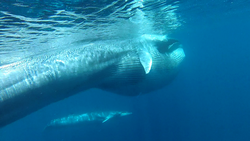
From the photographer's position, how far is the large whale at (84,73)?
3.54 m

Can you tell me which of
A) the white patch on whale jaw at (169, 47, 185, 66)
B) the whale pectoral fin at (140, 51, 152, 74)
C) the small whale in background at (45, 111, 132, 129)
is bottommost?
the small whale in background at (45, 111, 132, 129)

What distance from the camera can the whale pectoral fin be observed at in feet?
18.1

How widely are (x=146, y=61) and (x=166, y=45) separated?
6.30 feet

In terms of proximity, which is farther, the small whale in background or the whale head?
the small whale in background

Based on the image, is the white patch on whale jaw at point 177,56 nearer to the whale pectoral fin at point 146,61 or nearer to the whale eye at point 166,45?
the whale eye at point 166,45

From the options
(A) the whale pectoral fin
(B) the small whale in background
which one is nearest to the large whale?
(A) the whale pectoral fin

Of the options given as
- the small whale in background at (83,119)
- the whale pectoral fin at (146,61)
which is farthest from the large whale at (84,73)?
the small whale in background at (83,119)

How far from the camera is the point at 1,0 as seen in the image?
4.58 m

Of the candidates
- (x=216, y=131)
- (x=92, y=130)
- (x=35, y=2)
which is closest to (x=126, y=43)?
(x=35, y=2)

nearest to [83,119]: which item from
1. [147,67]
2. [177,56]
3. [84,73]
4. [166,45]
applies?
[177,56]

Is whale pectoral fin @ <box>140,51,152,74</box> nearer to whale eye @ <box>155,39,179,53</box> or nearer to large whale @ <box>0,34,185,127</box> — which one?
large whale @ <box>0,34,185,127</box>

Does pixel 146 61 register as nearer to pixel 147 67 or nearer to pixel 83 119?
pixel 147 67

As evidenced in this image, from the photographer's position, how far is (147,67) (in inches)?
219

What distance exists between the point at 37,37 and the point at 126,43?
4.85 metres
